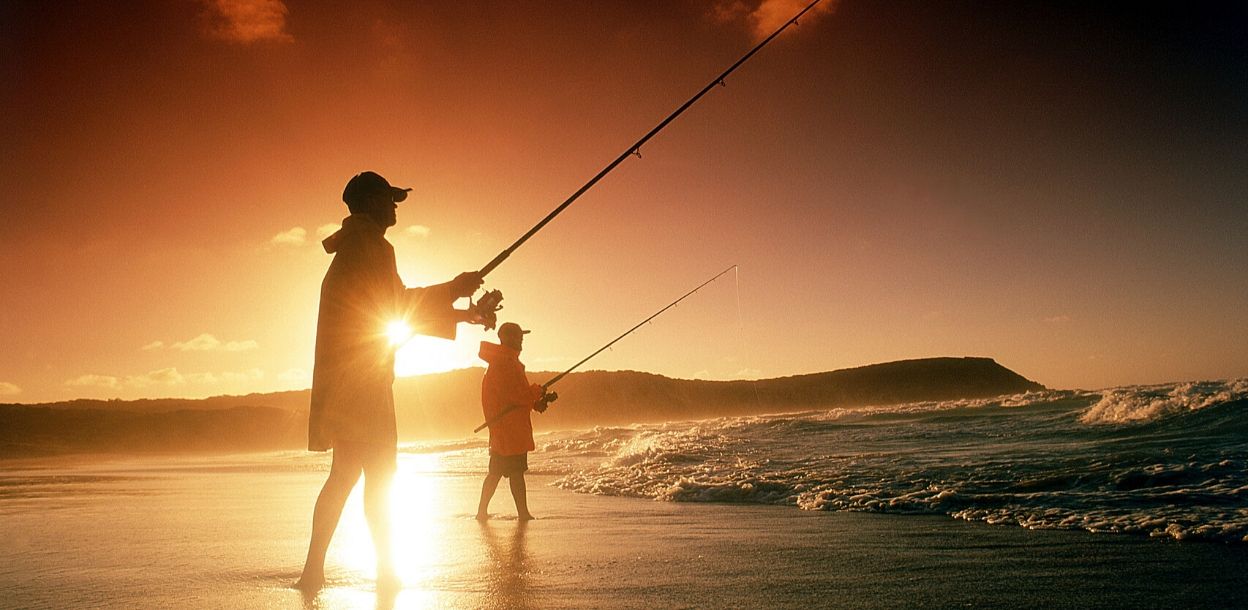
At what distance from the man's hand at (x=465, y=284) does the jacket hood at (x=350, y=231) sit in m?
0.42

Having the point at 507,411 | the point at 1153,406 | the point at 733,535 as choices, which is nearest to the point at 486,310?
the point at 733,535

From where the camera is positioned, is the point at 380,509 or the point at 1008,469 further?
the point at 1008,469

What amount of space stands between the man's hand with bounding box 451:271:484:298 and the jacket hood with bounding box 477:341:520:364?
338 centimetres

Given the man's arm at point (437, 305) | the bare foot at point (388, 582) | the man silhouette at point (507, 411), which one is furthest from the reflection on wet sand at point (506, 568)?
the man's arm at point (437, 305)

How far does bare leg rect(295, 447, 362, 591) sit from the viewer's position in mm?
3352

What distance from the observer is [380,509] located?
137 inches

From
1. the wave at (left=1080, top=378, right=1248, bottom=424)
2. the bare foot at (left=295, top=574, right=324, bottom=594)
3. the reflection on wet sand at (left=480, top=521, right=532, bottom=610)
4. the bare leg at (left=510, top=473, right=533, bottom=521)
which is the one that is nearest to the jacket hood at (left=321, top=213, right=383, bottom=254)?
the bare foot at (left=295, top=574, right=324, bottom=594)

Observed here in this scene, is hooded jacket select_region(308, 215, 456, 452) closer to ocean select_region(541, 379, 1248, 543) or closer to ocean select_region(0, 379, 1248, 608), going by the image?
ocean select_region(0, 379, 1248, 608)

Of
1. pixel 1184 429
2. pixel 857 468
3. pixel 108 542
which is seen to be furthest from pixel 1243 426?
pixel 108 542

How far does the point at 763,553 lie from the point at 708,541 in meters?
0.57

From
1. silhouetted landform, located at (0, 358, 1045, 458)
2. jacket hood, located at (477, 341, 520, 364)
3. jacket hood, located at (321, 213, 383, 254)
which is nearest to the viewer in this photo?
jacket hood, located at (321, 213, 383, 254)

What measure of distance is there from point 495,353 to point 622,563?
330 cm

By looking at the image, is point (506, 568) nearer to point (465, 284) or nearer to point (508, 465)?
point (465, 284)

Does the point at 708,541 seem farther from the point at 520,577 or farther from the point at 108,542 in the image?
the point at 108,542
